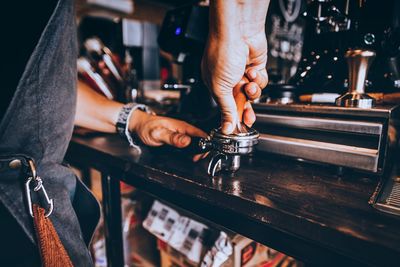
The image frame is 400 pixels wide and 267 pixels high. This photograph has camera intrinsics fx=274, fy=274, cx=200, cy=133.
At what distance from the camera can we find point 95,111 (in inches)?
43.9

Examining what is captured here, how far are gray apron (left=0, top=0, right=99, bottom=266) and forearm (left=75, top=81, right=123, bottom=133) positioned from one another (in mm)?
340

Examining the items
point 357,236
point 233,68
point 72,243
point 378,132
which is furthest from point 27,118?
point 378,132

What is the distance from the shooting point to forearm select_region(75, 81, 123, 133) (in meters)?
1.10

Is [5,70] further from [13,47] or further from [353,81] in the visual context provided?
[353,81]

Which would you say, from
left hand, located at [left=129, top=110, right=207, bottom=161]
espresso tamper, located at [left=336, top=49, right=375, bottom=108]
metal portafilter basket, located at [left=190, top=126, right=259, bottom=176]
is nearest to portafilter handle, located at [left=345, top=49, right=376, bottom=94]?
espresso tamper, located at [left=336, top=49, right=375, bottom=108]

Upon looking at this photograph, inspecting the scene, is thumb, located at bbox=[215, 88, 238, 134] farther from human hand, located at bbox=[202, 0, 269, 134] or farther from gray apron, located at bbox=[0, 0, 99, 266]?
gray apron, located at bbox=[0, 0, 99, 266]

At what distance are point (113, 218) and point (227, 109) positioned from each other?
67 centimetres

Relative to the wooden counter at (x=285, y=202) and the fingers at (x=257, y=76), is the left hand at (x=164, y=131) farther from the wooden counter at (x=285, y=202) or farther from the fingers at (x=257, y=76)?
the fingers at (x=257, y=76)

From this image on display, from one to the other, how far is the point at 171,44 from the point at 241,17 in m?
→ 0.78

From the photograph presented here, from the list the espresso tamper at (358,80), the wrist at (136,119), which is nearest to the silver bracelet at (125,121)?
the wrist at (136,119)

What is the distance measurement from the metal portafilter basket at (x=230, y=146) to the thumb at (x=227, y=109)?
20 mm

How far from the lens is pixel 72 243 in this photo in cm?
71

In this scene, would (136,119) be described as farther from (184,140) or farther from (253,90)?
(253,90)

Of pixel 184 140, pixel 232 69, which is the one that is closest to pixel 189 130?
pixel 184 140
